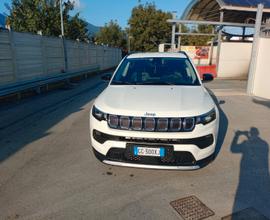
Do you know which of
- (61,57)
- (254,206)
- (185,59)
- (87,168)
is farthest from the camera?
(61,57)

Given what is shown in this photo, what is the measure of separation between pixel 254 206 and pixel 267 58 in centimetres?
824

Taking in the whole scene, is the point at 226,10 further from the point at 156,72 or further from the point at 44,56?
the point at 156,72

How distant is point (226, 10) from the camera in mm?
16172

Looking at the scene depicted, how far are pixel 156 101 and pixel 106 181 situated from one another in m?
1.29

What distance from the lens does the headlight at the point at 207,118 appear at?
10.00ft

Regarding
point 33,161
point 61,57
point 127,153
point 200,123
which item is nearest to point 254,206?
point 200,123

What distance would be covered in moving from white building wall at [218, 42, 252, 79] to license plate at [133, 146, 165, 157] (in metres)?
15.1

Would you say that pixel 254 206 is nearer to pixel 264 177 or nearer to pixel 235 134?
pixel 264 177

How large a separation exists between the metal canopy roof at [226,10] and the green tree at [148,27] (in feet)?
63.1

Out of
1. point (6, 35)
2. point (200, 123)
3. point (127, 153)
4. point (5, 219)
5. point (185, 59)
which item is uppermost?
point (6, 35)

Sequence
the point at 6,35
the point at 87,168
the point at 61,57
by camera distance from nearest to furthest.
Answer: the point at 87,168, the point at 6,35, the point at 61,57

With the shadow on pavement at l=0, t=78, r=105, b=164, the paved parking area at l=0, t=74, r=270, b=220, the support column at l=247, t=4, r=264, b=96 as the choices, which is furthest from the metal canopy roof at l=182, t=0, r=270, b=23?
the paved parking area at l=0, t=74, r=270, b=220

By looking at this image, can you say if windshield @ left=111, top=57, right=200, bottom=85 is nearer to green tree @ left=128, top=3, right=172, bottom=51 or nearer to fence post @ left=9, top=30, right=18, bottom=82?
fence post @ left=9, top=30, right=18, bottom=82

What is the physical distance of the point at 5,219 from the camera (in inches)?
101
